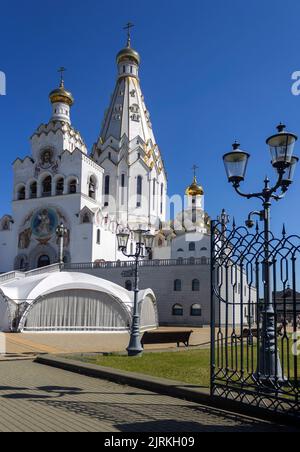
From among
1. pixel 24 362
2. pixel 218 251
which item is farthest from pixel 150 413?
pixel 24 362

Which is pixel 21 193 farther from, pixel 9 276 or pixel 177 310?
pixel 177 310

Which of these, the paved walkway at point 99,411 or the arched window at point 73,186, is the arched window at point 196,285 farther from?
the paved walkway at point 99,411

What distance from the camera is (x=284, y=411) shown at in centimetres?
643

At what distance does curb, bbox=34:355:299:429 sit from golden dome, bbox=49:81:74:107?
154 ft

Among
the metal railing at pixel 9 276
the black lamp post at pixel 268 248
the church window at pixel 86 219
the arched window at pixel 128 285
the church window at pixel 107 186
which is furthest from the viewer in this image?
the church window at pixel 107 186

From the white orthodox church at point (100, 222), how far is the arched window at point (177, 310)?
0.09 m

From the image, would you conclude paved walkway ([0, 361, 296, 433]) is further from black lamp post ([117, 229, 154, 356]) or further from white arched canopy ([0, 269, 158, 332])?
white arched canopy ([0, 269, 158, 332])

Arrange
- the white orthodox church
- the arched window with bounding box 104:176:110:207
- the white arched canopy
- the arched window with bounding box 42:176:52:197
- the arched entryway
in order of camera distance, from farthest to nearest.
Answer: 1. the arched window with bounding box 104:176:110:207
2. the arched window with bounding box 42:176:52:197
3. the arched entryway
4. the white orthodox church
5. the white arched canopy

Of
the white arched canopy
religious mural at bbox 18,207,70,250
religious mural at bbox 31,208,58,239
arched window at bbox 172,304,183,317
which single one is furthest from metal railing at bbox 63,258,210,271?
the white arched canopy

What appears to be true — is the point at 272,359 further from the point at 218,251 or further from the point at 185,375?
the point at 185,375

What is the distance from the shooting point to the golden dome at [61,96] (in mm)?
54281

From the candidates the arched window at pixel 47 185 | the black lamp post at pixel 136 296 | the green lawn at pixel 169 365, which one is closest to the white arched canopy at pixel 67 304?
the black lamp post at pixel 136 296

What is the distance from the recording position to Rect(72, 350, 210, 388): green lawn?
10.3 m
